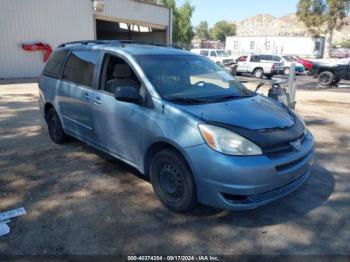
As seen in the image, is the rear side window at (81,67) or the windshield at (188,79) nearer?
the windshield at (188,79)

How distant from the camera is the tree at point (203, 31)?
400 ft

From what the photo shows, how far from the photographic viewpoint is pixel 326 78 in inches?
690

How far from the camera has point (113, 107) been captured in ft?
13.8

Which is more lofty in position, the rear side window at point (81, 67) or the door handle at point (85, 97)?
the rear side window at point (81, 67)

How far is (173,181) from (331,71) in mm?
16283

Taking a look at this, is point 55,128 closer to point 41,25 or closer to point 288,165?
point 288,165

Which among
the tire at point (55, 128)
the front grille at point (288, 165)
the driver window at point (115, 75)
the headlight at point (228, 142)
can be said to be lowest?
the tire at point (55, 128)

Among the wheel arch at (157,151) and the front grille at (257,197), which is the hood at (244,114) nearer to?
the wheel arch at (157,151)

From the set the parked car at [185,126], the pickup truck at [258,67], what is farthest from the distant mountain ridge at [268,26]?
the parked car at [185,126]

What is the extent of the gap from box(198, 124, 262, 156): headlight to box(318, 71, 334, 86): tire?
1606cm

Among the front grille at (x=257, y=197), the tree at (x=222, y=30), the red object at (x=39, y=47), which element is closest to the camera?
the front grille at (x=257, y=197)

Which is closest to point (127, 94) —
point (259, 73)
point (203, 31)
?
point (259, 73)

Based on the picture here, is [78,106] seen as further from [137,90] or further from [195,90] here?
[195,90]

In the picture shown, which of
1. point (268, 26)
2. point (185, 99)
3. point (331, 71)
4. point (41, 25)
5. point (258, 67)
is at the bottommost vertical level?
point (258, 67)
